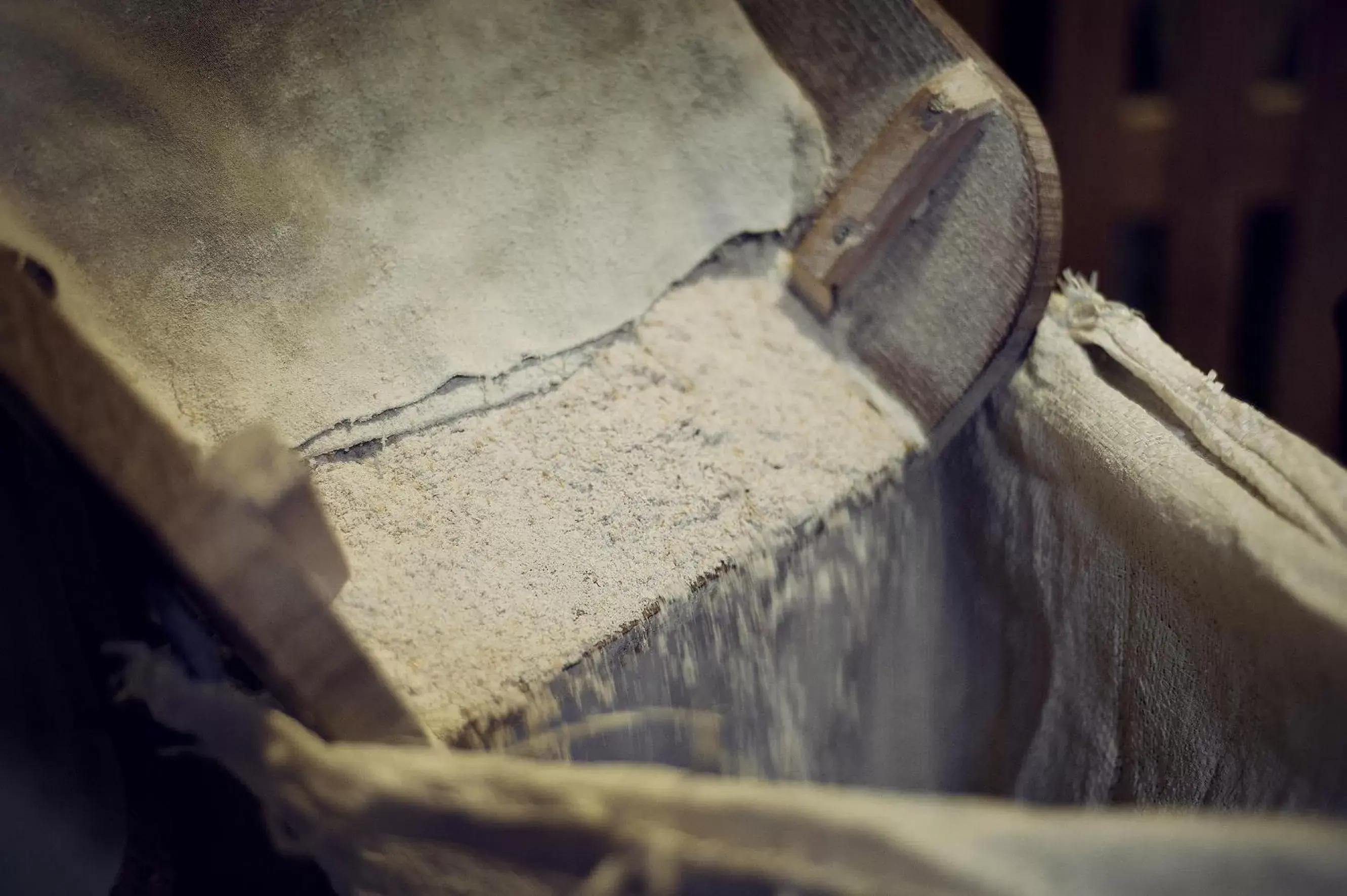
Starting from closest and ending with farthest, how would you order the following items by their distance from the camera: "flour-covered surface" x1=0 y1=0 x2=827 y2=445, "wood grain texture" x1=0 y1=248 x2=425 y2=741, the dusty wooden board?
1. "wood grain texture" x1=0 y1=248 x2=425 y2=741
2. "flour-covered surface" x1=0 y1=0 x2=827 y2=445
3. the dusty wooden board

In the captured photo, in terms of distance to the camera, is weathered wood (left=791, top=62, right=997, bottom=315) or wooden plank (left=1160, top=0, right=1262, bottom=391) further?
wooden plank (left=1160, top=0, right=1262, bottom=391)

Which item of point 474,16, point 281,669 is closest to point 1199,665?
point 281,669

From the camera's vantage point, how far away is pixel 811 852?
30cm

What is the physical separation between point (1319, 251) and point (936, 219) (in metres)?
0.91

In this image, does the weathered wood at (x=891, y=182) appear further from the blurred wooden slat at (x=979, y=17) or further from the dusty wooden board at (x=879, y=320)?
the blurred wooden slat at (x=979, y=17)

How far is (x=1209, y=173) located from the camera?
1.33 m

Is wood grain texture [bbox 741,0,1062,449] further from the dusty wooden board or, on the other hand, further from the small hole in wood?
the small hole in wood

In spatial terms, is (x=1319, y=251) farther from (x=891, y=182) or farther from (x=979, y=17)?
(x=891, y=182)

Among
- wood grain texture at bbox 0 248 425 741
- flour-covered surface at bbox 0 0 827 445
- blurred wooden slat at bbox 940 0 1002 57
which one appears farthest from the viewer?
blurred wooden slat at bbox 940 0 1002 57

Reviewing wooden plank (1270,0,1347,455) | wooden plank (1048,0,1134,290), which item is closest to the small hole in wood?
wooden plank (1048,0,1134,290)

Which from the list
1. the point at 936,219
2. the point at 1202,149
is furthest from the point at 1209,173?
the point at 936,219

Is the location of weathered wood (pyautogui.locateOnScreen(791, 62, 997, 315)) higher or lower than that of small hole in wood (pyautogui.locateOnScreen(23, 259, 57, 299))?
lower

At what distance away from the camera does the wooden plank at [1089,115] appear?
1.25m

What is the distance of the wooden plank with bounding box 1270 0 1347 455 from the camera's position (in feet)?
4.18
